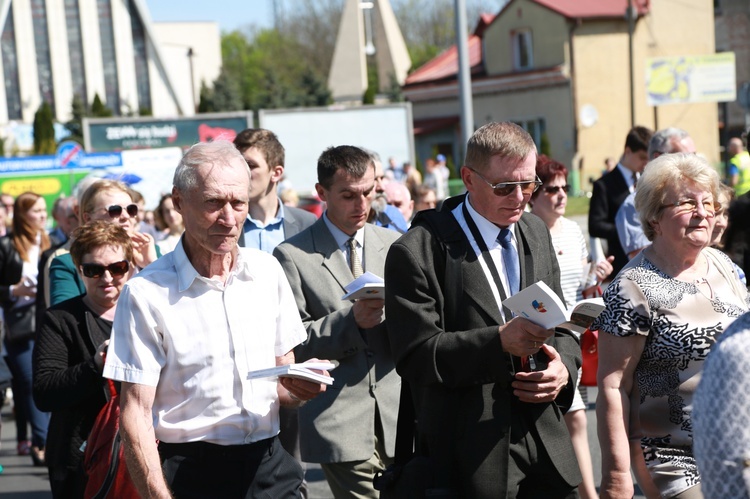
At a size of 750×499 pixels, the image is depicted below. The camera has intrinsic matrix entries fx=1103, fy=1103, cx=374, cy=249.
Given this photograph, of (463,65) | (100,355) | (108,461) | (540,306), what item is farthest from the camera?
(463,65)

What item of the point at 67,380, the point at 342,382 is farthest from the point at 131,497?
the point at 342,382

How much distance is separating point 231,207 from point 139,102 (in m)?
80.2

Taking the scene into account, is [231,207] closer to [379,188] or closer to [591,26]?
[379,188]

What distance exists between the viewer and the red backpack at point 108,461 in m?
3.94

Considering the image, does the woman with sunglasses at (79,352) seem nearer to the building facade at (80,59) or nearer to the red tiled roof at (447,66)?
the red tiled roof at (447,66)

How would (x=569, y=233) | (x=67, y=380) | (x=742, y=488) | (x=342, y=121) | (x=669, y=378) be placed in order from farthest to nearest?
1. (x=342, y=121)
2. (x=569, y=233)
3. (x=67, y=380)
4. (x=669, y=378)
5. (x=742, y=488)

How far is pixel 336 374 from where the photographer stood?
16.8ft

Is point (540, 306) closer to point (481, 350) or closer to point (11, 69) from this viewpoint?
point (481, 350)

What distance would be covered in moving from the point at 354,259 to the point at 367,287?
1.02 meters

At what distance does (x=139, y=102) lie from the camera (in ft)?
267

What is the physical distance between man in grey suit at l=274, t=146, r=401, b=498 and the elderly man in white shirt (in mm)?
1035

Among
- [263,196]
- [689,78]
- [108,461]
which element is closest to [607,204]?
[263,196]

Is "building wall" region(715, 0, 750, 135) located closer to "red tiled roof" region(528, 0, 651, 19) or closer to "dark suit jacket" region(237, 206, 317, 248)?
"red tiled roof" region(528, 0, 651, 19)

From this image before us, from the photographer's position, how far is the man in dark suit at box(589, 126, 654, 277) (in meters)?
8.13
